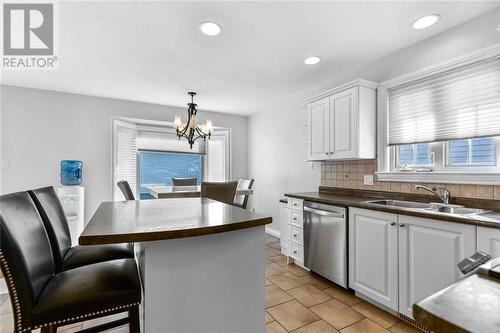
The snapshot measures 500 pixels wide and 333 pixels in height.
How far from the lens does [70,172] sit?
3.67m

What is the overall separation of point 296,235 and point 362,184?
0.97 metres

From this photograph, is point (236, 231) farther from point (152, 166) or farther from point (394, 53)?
point (152, 166)

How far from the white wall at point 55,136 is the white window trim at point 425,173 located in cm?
378

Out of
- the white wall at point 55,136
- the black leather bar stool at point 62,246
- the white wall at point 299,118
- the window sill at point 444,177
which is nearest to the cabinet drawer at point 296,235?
the white wall at point 299,118

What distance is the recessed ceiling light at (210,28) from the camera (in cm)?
203

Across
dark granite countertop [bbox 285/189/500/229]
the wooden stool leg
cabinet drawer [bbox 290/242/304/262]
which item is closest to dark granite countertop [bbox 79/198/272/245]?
the wooden stool leg

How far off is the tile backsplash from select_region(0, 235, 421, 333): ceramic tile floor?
3.65 ft

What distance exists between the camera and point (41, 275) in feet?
3.59

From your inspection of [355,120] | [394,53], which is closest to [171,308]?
[355,120]

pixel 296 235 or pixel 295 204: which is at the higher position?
pixel 295 204

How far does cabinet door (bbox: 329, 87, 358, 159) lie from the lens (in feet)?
8.25

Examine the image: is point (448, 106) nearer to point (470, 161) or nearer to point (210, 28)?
point (470, 161)

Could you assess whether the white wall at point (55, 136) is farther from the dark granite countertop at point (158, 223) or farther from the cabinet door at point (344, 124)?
the cabinet door at point (344, 124)

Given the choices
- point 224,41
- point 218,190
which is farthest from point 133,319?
point 224,41
